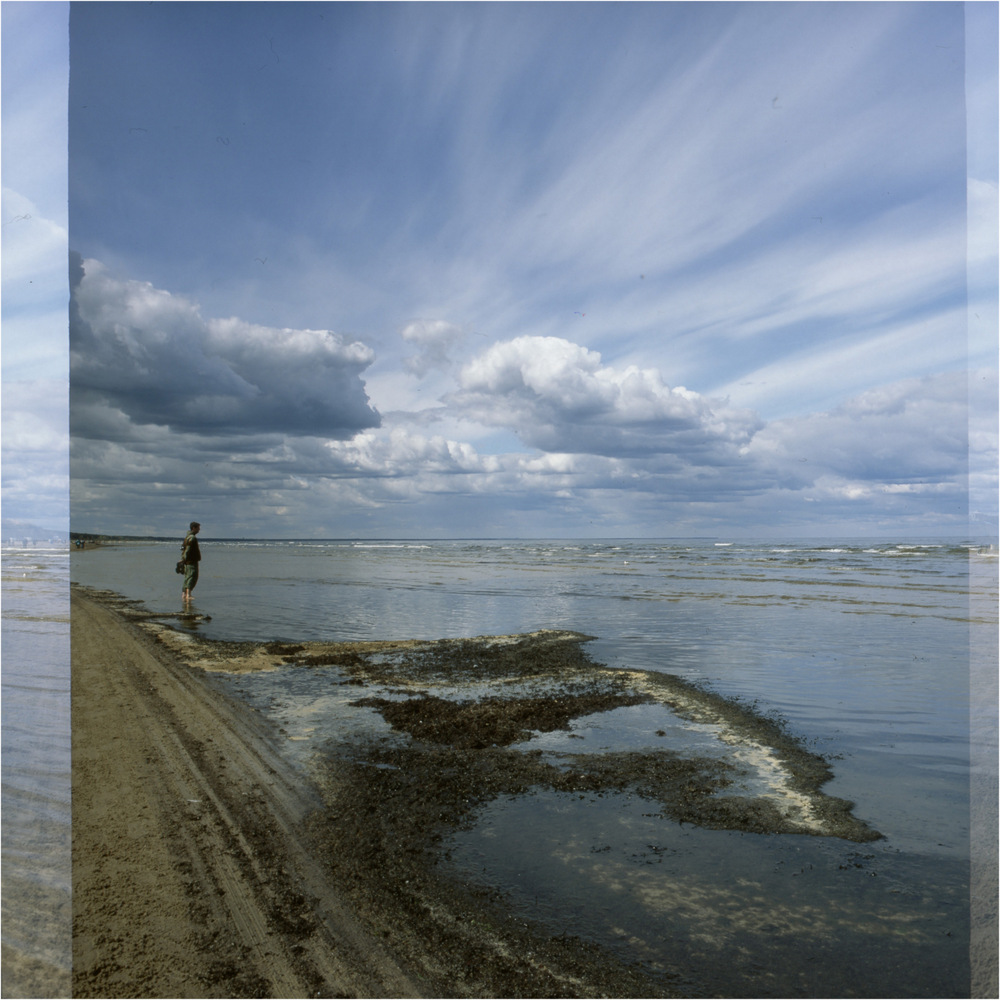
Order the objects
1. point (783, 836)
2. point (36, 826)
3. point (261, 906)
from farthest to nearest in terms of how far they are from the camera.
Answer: point (783, 836) < point (36, 826) < point (261, 906)

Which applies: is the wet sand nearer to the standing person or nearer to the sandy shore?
the sandy shore

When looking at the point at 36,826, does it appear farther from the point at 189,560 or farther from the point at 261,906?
the point at 189,560

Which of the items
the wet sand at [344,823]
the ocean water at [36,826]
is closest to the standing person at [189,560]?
the ocean water at [36,826]

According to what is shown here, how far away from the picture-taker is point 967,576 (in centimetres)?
3406

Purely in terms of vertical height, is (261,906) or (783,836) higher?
(261,906)

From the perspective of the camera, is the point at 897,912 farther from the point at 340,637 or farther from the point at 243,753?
the point at 340,637

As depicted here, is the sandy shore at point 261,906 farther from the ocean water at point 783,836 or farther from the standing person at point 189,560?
the standing person at point 189,560

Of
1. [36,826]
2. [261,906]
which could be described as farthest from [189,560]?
[261,906]

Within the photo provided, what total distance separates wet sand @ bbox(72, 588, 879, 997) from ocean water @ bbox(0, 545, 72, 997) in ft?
0.36

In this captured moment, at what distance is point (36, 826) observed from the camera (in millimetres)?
4797

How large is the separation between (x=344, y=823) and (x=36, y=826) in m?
2.34

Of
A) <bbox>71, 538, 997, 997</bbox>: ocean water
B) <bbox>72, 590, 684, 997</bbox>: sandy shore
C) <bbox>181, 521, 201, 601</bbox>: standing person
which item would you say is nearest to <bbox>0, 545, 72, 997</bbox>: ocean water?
<bbox>72, 590, 684, 997</bbox>: sandy shore

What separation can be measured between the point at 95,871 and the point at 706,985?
12.6 ft

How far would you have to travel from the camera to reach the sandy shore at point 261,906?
319cm
